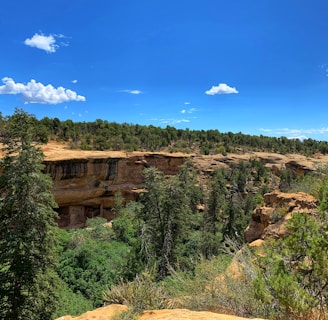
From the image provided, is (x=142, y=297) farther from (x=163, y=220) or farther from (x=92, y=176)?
(x=92, y=176)

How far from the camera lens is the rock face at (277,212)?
13.4m

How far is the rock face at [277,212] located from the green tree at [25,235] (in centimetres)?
927

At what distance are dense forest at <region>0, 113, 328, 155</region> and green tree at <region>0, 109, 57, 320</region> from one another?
2347 centimetres

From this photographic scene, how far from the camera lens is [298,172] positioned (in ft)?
156

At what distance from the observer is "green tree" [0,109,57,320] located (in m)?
9.57

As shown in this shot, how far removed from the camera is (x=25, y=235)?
32.2ft

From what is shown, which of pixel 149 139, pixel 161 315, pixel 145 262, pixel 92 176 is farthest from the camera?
pixel 149 139

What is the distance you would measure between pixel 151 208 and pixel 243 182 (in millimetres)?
26473

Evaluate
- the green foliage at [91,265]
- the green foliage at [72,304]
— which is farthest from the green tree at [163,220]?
the green foliage at [72,304]

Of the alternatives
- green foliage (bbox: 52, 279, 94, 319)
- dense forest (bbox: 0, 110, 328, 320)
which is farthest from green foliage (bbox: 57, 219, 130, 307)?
green foliage (bbox: 52, 279, 94, 319)

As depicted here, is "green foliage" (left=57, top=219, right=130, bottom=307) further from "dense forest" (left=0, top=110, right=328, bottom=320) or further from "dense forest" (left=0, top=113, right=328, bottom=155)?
"dense forest" (left=0, top=113, right=328, bottom=155)

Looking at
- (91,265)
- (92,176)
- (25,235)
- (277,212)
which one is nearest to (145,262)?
(91,265)

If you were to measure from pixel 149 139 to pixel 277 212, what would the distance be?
39.2 metres

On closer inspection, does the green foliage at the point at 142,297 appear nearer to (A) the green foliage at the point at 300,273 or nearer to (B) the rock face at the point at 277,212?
(A) the green foliage at the point at 300,273
